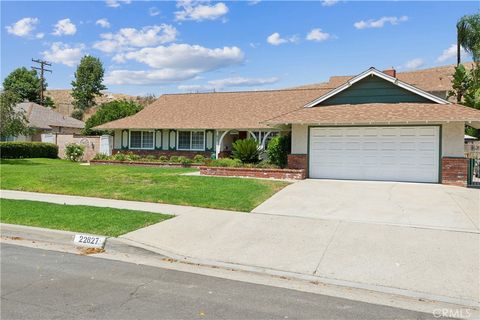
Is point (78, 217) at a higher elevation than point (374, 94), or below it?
below

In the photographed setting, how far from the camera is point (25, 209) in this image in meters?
10.3

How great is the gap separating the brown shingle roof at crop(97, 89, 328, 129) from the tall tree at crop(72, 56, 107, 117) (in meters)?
42.0

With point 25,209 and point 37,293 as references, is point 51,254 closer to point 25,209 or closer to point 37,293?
point 37,293

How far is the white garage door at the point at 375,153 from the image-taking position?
15.1 metres

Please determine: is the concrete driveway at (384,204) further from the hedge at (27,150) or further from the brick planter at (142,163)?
the hedge at (27,150)

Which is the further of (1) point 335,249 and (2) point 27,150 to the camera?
(2) point 27,150

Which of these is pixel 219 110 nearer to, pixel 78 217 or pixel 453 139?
pixel 453 139

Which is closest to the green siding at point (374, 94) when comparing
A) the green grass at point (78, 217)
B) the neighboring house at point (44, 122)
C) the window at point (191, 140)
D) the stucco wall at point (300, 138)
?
the stucco wall at point (300, 138)

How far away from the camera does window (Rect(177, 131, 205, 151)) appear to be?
27653mm

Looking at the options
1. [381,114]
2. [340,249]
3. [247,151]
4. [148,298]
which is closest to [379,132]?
[381,114]

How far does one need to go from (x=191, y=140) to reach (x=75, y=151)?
31.5ft

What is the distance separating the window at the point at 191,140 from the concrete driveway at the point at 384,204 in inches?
559

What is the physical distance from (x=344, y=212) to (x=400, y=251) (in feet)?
10.5

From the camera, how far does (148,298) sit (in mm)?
4969
